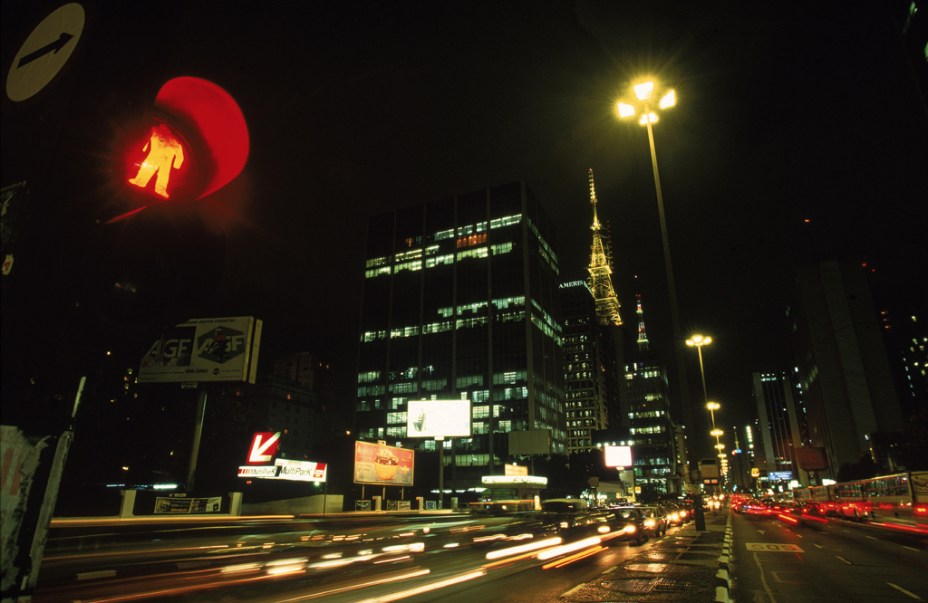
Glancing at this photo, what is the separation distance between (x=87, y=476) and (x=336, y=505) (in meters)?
19.4

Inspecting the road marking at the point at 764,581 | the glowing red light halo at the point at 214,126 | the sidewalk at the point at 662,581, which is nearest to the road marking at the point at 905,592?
the road marking at the point at 764,581

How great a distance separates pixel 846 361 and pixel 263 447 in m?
131

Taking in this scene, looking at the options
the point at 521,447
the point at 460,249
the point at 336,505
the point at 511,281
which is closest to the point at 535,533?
the point at 336,505

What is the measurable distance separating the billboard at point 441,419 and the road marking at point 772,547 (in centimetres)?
2104

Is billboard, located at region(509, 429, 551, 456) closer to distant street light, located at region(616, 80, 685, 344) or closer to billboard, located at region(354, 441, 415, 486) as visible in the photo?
billboard, located at region(354, 441, 415, 486)

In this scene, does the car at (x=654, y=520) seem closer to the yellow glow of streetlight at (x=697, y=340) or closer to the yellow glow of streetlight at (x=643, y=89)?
the yellow glow of streetlight at (x=697, y=340)

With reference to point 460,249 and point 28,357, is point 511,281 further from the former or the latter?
point 28,357

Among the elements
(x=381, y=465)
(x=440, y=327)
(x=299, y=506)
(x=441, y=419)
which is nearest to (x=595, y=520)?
(x=299, y=506)

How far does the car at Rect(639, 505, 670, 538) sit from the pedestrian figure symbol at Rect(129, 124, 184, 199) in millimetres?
26795

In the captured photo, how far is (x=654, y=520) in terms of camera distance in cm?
2619

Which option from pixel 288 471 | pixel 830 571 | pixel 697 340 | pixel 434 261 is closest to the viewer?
pixel 830 571

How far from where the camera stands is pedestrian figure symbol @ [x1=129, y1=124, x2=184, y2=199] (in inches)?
91.4

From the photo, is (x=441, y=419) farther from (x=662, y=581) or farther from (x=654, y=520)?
(x=662, y=581)

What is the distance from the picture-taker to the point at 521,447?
67188 mm
